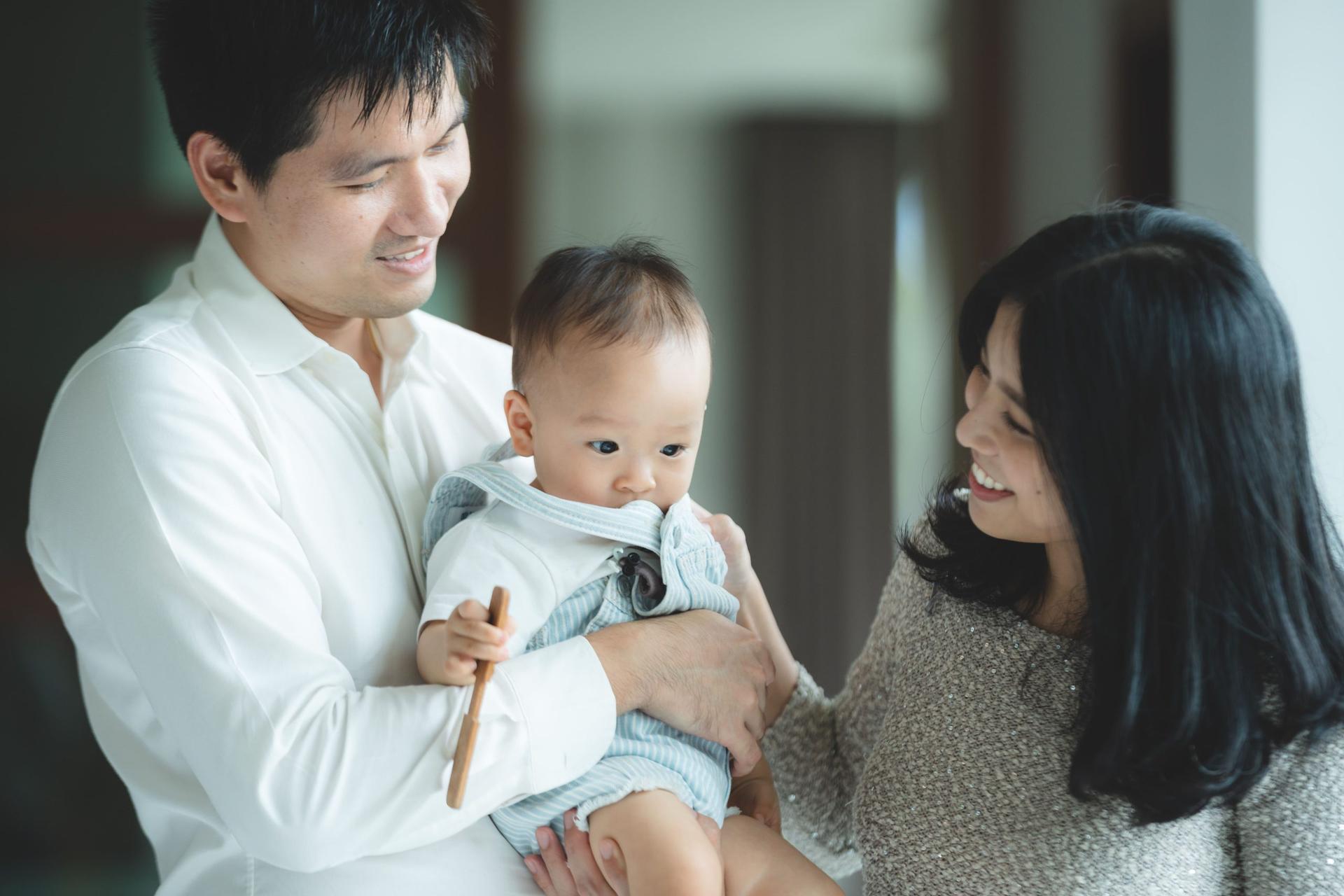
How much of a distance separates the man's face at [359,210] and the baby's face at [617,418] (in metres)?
0.23

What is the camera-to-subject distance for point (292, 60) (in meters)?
1.25

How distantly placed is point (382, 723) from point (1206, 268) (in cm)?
92

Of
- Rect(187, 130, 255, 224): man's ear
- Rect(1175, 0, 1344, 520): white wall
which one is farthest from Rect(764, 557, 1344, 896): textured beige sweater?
Rect(1175, 0, 1344, 520): white wall

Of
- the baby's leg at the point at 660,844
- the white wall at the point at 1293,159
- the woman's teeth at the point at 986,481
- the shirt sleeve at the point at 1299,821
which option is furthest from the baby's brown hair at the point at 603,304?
the white wall at the point at 1293,159

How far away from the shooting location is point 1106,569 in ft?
3.73

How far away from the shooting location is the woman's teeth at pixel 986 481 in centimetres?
123

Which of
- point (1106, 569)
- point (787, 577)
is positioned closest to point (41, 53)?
point (787, 577)

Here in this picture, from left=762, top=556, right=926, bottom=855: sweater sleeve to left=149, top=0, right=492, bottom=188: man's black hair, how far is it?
895 millimetres

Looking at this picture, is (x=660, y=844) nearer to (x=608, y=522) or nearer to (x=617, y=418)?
(x=608, y=522)

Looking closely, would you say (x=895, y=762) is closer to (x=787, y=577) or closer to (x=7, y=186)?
(x=787, y=577)

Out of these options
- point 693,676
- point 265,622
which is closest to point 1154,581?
point 693,676

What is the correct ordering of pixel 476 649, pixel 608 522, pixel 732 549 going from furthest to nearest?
pixel 732 549, pixel 608 522, pixel 476 649

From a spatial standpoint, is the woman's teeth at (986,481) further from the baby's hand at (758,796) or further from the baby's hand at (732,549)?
the baby's hand at (758,796)

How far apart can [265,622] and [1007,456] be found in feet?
2.56
